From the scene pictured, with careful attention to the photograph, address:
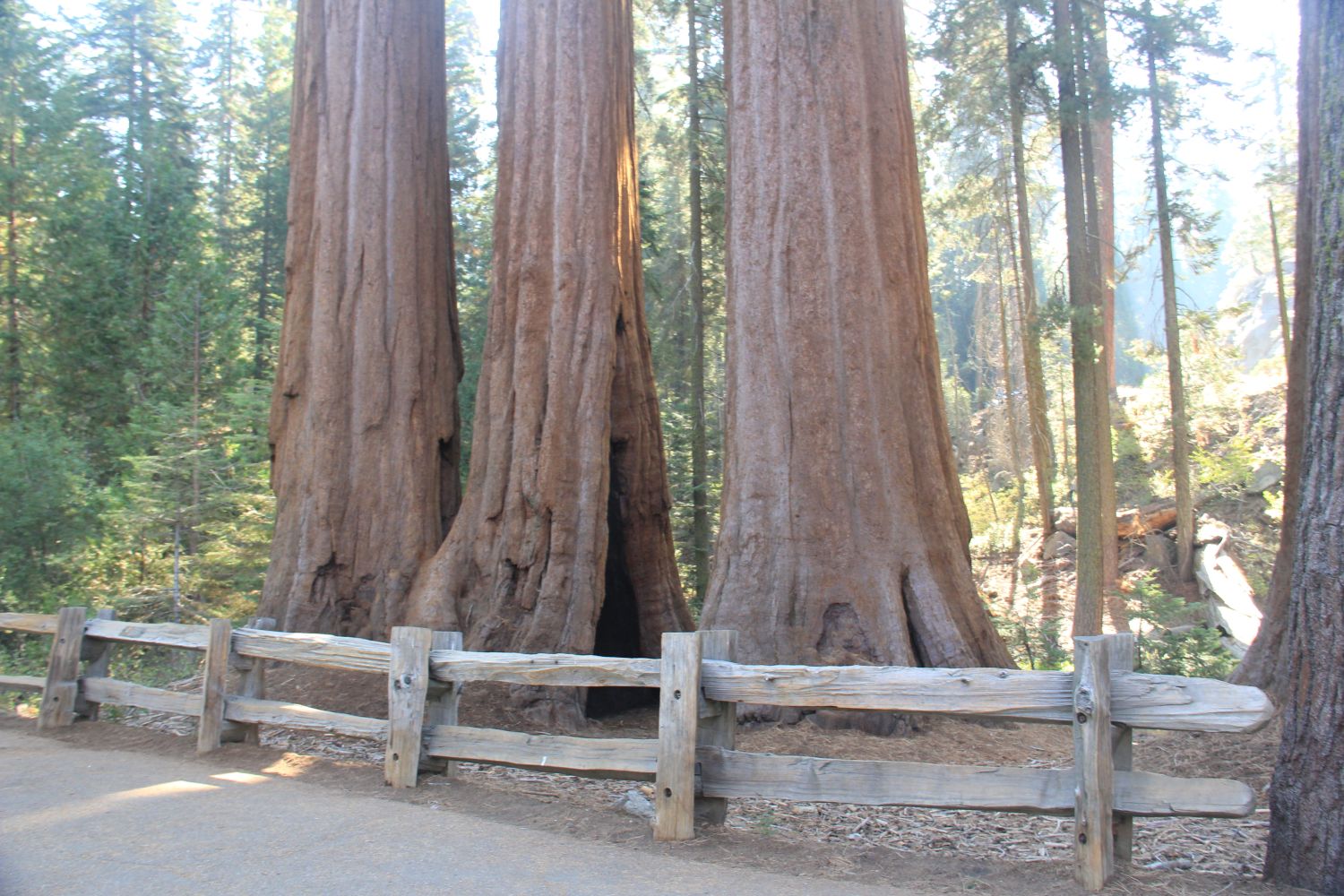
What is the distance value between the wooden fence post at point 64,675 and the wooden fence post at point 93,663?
0.05 m

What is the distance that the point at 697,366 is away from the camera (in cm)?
2097

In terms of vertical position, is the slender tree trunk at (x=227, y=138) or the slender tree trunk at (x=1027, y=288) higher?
the slender tree trunk at (x=227, y=138)

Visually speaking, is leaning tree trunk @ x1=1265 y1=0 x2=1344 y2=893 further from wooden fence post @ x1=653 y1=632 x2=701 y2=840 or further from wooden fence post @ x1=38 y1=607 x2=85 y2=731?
wooden fence post @ x1=38 y1=607 x2=85 y2=731

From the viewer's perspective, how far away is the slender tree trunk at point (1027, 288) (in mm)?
17469

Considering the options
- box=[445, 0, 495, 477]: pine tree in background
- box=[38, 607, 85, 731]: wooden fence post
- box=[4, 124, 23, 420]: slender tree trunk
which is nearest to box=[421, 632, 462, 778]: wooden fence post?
box=[38, 607, 85, 731]: wooden fence post

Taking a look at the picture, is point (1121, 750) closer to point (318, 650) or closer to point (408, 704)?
point (408, 704)

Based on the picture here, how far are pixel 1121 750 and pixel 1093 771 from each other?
0.23 meters

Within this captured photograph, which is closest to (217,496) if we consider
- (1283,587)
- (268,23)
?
(1283,587)

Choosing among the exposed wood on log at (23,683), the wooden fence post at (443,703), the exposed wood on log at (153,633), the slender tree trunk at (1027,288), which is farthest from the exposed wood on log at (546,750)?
the slender tree trunk at (1027,288)

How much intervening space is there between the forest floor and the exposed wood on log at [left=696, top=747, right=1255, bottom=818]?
0.32 metres

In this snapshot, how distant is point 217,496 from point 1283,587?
15.7 m

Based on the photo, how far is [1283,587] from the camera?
8.36 meters

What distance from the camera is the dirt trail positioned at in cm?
482

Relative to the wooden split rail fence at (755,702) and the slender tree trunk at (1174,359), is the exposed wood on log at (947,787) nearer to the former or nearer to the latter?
the wooden split rail fence at (755,702)
